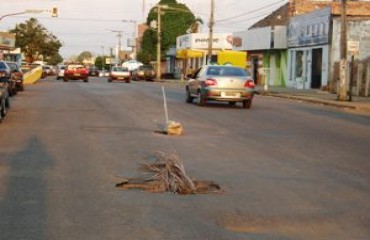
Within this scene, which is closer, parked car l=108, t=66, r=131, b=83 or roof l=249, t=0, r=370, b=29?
roof l=249, t=0, r=370, b=29

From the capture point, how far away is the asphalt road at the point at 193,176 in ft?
22.3

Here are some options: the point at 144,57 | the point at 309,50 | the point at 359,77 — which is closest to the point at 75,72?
the point at 309,50

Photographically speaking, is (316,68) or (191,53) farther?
(191,53)

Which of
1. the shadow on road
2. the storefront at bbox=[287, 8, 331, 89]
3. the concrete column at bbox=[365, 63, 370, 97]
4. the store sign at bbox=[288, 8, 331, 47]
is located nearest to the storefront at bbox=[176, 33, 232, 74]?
the storefront at bbox=[287, 8, 331, 89]

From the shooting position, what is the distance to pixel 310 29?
4538 cm

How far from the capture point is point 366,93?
35.4 m

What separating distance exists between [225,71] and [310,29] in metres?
21.8

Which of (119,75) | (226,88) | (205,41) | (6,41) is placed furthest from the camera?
(6,41)

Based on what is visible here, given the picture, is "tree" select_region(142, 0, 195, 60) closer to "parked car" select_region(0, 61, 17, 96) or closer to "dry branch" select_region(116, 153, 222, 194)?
"parked car" select_region(0, 61, 17, 96)

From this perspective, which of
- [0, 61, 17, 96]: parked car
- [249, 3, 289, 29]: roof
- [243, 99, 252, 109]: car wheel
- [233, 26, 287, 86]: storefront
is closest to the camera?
[243, 99, 252, 109]: car wheel

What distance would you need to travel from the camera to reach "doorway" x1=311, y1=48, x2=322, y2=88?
44688 millimetres

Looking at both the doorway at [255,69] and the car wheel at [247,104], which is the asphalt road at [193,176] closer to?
the car wheel at [247,104]

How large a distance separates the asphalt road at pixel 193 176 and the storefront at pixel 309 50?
25.4m

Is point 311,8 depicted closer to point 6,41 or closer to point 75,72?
point 75,72
